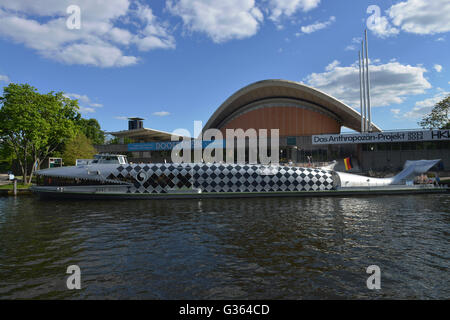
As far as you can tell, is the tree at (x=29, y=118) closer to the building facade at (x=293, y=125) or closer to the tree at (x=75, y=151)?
the tree at (x=75, y=151)

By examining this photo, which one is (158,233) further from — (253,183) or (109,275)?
(253,183)

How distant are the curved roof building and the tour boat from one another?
38445 mm

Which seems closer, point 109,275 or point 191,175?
point 109,275

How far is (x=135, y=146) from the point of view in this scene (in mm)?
60281

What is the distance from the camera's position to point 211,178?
23109mm

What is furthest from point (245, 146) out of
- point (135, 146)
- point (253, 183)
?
point (253, 183)

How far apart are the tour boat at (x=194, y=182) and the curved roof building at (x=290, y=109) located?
38.4 meters

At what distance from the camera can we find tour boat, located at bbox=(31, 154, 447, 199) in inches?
884

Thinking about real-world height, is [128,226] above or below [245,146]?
below

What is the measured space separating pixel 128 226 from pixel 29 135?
30.2m

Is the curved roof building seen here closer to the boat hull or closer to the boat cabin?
the boat hull

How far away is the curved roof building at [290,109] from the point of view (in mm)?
59281

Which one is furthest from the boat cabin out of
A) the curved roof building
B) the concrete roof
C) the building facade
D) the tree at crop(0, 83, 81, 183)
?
the curved roof building

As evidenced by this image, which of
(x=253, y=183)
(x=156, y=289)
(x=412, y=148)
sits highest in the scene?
(x=412, y=148)
